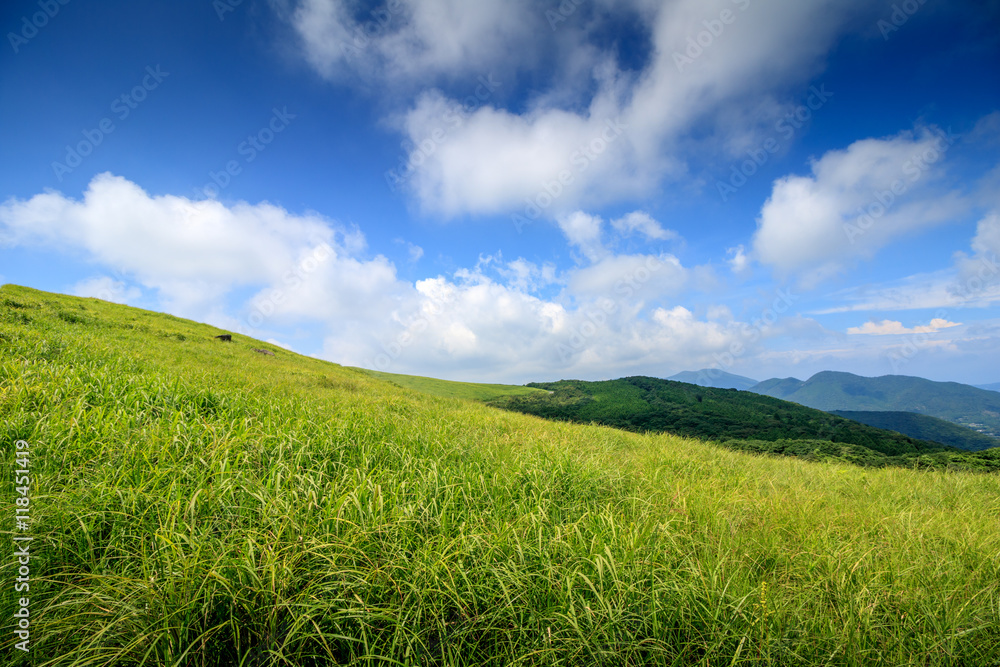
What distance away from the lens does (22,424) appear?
4.06m

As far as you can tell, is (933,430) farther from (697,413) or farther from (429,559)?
(429,559)

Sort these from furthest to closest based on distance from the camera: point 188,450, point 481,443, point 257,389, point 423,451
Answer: point 257,389 → point 481,443 → point 423,451 → point 188,450

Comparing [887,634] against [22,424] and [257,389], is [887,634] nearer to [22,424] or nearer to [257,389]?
[22,424]

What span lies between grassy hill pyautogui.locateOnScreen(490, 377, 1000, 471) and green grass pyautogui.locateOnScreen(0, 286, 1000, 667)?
1276 cm

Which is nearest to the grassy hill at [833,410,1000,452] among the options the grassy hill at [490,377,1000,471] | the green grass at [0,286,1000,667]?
the grassy hill at [490,377,1000,471]

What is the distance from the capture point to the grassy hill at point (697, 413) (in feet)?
75.8

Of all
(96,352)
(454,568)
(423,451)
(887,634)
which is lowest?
(887,634)

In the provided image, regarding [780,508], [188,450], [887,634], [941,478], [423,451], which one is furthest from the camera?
[941,478]

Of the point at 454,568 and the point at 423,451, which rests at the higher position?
the point at 423,451

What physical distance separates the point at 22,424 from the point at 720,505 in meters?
8.20

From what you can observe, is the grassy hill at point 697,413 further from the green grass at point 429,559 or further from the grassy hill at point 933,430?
the grassy hill at point 933,430

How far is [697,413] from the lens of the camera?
34344mm

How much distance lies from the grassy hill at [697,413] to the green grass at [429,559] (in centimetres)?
1276

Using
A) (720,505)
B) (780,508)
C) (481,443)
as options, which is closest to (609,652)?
(720,505)
